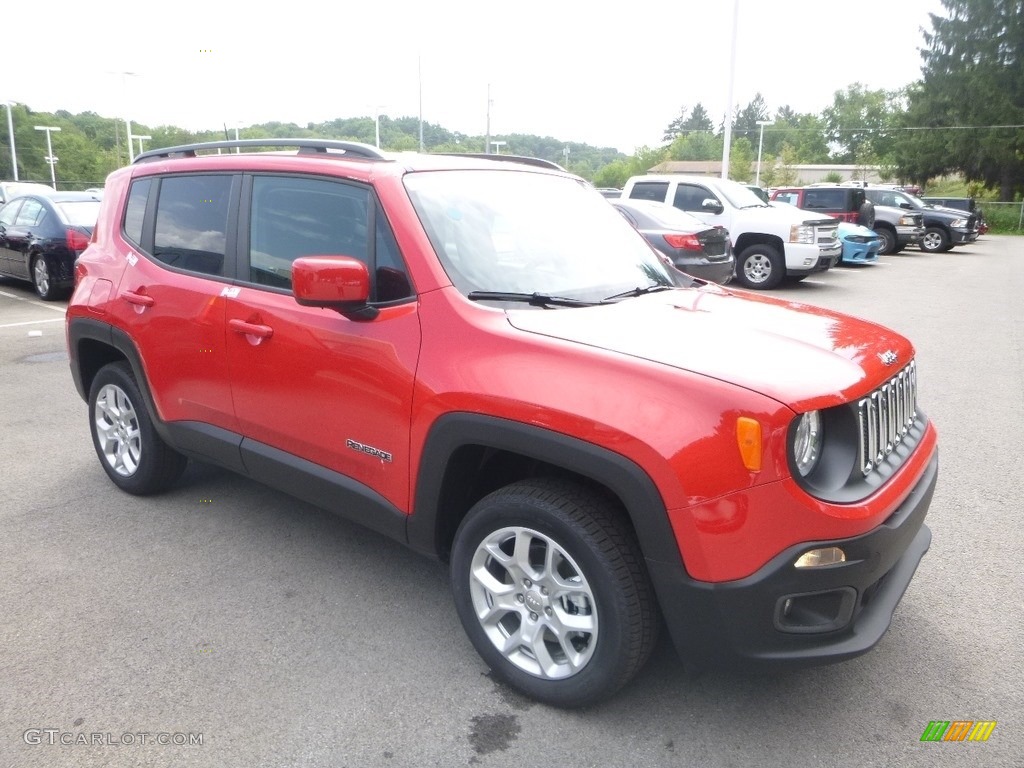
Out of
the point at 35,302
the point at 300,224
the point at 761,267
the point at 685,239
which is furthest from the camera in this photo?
the point at 761,267

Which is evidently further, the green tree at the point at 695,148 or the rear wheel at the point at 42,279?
the green tree at the point at 695,148

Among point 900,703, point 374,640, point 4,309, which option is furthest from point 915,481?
point 4,309

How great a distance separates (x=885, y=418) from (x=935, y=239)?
86.2 feet

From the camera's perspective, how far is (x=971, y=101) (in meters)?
48.2

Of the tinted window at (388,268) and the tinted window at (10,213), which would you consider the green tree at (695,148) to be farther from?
the tinted window at (388,268)

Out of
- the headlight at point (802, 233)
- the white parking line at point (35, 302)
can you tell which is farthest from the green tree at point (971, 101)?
the white parking line at point (35, 302)

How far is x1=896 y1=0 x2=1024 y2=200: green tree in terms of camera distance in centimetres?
4688

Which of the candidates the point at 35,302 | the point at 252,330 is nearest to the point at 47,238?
the point at 35,302

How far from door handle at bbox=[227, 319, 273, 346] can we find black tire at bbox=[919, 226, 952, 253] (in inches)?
1027

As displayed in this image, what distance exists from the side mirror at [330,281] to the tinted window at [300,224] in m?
0.27

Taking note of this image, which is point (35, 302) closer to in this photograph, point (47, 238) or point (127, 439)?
point (47, 238)

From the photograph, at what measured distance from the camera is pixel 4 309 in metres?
11.3

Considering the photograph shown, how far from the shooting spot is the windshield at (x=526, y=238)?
3.15m

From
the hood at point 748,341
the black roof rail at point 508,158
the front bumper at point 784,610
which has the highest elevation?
the black roof rail at point 508,158
